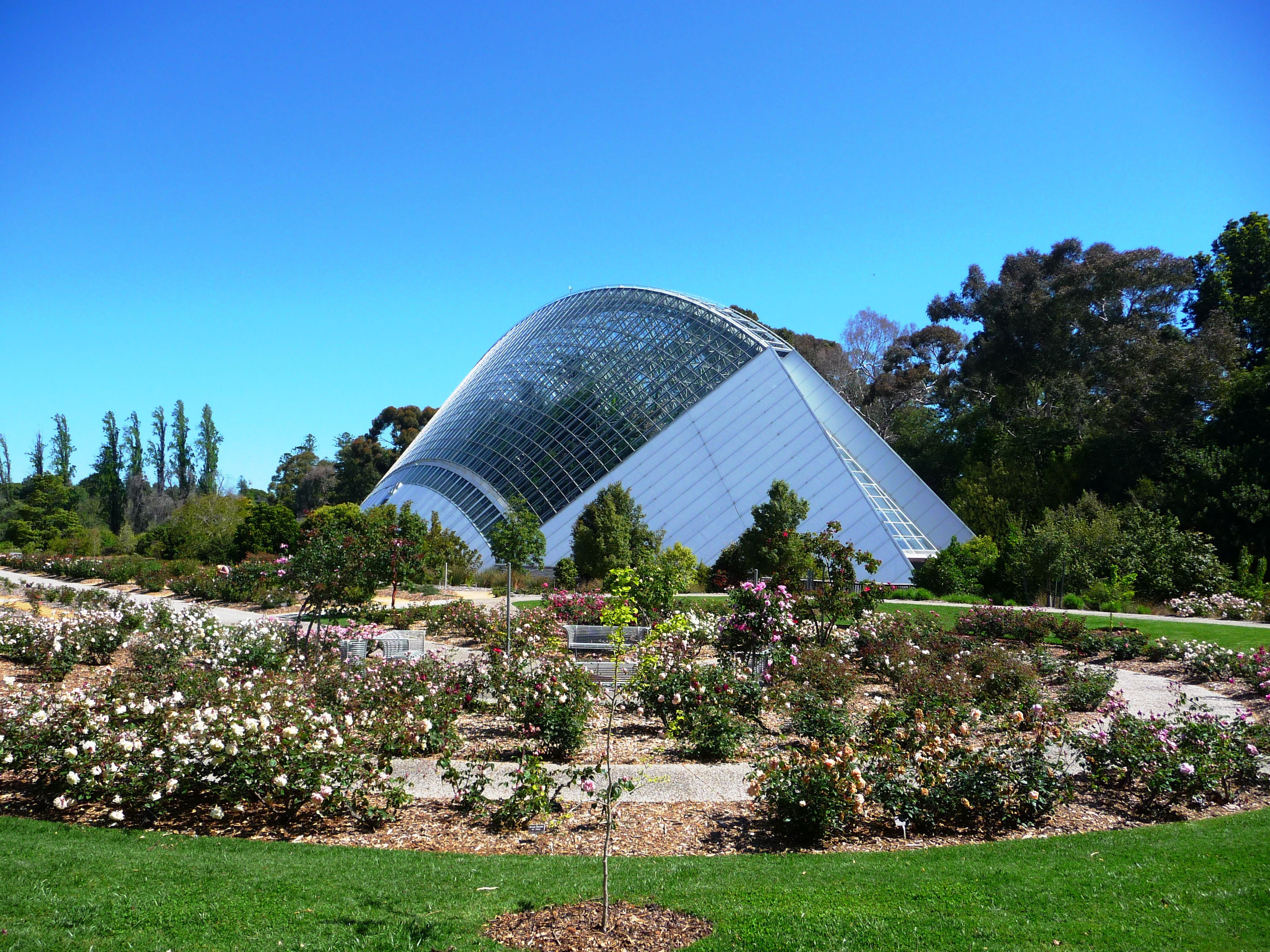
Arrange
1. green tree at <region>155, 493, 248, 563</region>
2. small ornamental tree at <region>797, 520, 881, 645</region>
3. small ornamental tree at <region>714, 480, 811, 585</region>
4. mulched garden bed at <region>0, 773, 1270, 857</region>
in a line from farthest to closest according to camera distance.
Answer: green tree at <region>155, 493, 248, 563</region>
small ornamental tree at <region>714, 480, 811, 585</region>
small ornamental tree at <region>797, 520, 881, 645</region>
mulched garden bed at <region>0, 773, 1270, 857</region>

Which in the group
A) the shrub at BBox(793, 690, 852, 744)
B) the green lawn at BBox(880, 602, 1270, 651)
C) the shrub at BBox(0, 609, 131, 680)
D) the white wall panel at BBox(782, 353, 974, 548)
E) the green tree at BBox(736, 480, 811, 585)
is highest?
the white wall panel at BBox(782, 353, 974, 548)

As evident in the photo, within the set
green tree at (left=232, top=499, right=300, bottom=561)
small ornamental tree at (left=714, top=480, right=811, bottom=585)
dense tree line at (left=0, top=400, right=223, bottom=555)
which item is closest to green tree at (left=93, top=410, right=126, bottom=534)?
dense tree line at (left=0, top=400, right=223, bottom=555)

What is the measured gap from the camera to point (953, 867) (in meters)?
4.95

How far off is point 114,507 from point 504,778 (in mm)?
62504

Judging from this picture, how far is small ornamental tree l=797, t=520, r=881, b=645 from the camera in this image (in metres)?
12.1

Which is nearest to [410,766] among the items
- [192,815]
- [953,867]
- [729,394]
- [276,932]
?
[192,815]

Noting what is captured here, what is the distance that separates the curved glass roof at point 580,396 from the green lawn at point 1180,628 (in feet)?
41.3

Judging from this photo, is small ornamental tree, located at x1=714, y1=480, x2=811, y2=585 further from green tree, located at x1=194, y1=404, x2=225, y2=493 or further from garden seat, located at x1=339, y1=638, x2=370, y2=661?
green tree, located at x1=194, y1=404, x2=225, y2=493

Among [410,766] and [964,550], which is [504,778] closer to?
[410,766]

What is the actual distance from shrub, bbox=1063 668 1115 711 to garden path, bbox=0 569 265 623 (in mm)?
14792

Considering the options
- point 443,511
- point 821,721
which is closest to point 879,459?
A: point 443,511

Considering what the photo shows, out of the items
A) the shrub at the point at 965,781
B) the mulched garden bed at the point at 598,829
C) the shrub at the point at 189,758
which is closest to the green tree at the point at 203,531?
the shrub at the point at 189,758

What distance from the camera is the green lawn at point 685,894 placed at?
12.7 feet

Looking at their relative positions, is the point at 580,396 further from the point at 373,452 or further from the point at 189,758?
the point at 373,452
